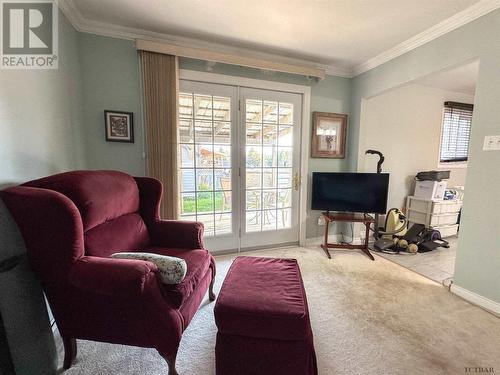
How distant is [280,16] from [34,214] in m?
2.30

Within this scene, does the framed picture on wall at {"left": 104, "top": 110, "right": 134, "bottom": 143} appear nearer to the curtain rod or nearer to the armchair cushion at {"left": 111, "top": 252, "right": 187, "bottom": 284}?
the curtain rod

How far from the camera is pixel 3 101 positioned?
126 cm

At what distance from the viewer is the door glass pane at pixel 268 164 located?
287 cm

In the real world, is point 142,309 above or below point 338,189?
below

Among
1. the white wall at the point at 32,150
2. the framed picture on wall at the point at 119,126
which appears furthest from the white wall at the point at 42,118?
the framed picture on wall at the point at 119,126

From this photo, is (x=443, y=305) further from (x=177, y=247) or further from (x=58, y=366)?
(x=58, y=366)

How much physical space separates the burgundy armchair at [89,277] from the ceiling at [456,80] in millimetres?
3797

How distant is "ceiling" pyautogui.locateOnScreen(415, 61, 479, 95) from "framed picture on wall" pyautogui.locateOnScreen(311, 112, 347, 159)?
1.10 meters

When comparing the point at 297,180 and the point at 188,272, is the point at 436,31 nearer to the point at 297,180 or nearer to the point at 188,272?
the point at 297,180

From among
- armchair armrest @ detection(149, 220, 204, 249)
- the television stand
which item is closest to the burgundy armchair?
armchair armrest @ detection(149, 220, 204, 249)

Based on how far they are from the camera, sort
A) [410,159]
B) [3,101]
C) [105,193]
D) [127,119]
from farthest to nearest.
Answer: [410,159]
[127,119]
[105,193]
[3,101]

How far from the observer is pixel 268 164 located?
2986 mm

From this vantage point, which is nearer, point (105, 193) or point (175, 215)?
point (105, 193)

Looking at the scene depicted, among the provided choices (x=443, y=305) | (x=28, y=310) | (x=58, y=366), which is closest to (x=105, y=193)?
(x=28, y=310)
